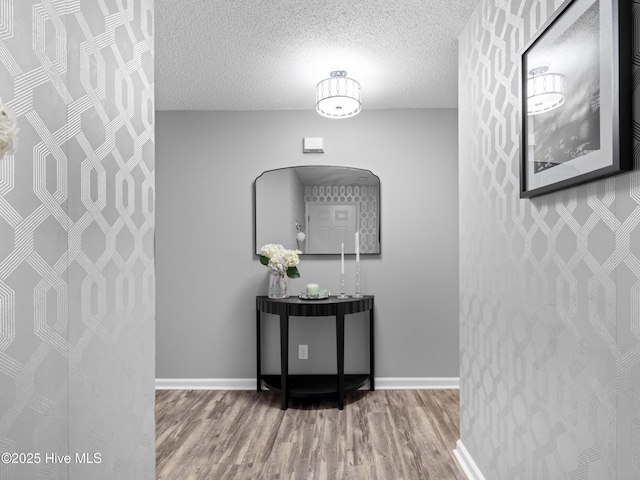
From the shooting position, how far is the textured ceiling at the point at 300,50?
6.86 feet

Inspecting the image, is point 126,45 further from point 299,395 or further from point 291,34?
point 299,395

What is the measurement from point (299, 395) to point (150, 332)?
1.78 m

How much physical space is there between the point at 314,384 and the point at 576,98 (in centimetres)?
271

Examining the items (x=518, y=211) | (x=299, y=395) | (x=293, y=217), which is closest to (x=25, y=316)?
(x=518, y=211)

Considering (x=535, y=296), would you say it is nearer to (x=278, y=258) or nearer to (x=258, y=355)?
(x=278, y=258)

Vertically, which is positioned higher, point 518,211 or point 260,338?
point 518,211

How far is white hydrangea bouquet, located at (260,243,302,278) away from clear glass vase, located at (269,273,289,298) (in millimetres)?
33

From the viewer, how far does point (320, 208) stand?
348 cm

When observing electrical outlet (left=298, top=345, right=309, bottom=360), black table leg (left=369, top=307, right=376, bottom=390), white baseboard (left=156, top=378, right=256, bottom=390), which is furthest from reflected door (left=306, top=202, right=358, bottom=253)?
white baseboard (left=156, top=378, right=256, bottom=390)

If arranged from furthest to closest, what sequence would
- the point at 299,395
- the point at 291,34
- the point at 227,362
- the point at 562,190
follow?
the point at 227,362 → the point at 299,395 → the point at 291,34 → the point at 562,190

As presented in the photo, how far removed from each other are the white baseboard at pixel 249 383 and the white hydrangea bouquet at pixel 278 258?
40.9 inches

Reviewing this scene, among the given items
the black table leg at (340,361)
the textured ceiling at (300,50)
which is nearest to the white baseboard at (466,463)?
the black table leg at (340,361)

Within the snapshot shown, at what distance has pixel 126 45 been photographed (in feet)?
4.33

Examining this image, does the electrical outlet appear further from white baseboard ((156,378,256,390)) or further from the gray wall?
white baseboard ((156,378,256,390))
